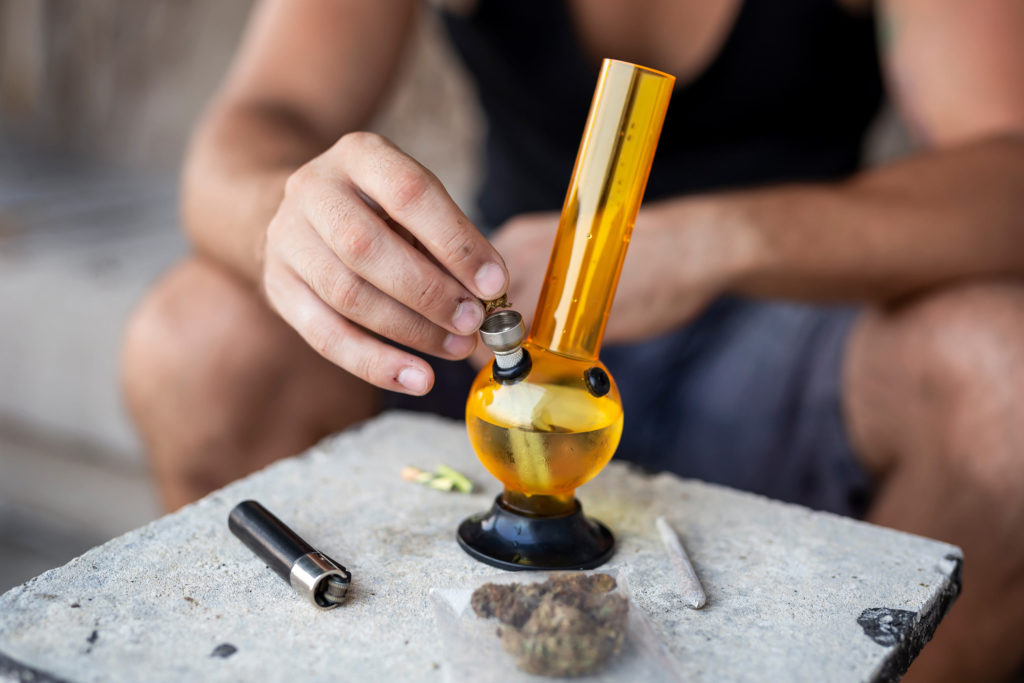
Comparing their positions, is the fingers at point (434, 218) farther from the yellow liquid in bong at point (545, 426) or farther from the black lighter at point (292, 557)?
the black lighter at point (292, 557)

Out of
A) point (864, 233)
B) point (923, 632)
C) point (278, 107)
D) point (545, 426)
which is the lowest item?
point (923, 632)

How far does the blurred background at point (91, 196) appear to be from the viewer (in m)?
1.44

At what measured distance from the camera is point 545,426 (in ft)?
1.68

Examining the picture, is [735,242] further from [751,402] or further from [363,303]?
[363,303]

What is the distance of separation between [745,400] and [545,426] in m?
0.54

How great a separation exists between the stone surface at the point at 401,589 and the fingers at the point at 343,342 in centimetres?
11

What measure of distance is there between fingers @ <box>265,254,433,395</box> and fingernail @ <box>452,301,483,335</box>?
3 cm

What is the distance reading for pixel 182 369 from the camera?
0.88 m

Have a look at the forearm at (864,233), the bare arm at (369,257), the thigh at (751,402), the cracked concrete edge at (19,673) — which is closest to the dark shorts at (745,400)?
the thigh at (751,402)

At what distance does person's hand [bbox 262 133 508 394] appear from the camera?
0.50 metres

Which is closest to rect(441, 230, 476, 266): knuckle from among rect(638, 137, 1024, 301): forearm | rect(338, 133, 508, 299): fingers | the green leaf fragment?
rect(338, 133, 508, 299): fingers

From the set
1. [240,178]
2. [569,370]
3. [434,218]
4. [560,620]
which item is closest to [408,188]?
[434,218]

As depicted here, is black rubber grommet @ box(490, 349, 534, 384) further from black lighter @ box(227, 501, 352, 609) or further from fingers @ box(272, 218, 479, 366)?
black lighter @ box(227, 501, 352, 609)

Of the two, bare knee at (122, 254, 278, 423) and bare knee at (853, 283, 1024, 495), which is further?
bare knee at (122, 254, 278, 423)
